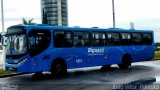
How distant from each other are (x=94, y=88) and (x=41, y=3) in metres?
142

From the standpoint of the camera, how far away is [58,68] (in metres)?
20.6

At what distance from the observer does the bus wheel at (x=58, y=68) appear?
20.4 m

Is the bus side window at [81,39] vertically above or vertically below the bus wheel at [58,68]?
above

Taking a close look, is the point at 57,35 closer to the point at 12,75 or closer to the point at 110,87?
the point at 12,75

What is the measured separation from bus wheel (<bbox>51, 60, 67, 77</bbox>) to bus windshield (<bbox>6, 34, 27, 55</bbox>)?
2.12 meters

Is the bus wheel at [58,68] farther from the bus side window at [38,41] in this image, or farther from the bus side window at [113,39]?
the bus side window at [113,39]

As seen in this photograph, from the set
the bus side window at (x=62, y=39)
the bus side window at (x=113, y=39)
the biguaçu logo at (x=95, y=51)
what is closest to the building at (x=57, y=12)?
the bus side window at (x=113, y=39)

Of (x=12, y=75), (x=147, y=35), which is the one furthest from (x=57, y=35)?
(x=147, y=35)

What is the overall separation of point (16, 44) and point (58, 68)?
2661 mm

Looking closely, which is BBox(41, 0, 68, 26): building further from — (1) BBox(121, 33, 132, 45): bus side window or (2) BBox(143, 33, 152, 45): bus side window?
(1) BBox(121, 33, 132, 45): bus side window

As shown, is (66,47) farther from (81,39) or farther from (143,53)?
(143,53)

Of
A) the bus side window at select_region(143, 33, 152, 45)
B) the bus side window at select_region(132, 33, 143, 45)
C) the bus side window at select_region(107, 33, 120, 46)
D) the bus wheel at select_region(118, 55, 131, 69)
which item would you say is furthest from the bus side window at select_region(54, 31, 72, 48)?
the bus side window at select_region(143, 33, 152, 45)

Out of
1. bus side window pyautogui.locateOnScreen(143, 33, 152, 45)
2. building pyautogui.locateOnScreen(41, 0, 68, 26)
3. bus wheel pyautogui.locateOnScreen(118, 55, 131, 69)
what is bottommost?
bus wheel pyautogui.locateOnScreen(118, 55, 131, 69)

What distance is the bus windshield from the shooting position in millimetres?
19047
